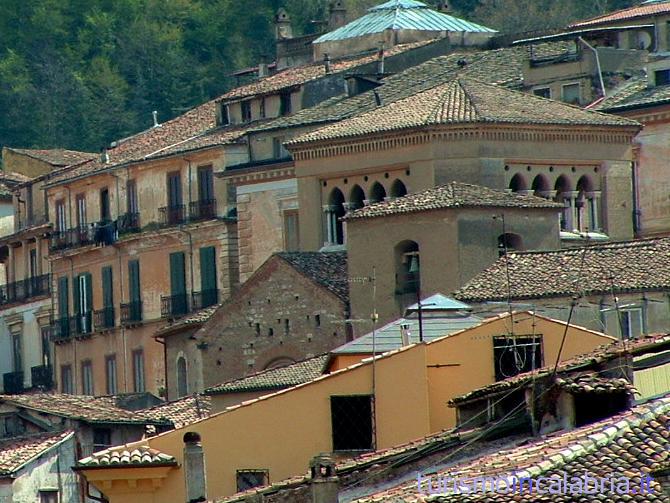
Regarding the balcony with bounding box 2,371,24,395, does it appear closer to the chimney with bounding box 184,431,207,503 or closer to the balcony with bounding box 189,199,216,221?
the balcony with bounding box 189,199,216,221

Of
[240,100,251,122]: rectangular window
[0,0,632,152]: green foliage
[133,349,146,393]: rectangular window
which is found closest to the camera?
[133,349,146,393]: rectangular window

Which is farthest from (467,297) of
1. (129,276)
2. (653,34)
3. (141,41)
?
(141,41)

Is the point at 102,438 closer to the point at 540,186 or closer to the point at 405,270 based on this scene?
the point at 405,270

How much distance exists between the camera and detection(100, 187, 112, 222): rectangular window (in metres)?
97.0

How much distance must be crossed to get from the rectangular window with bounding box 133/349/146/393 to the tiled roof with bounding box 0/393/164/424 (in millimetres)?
14690

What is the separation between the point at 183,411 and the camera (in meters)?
72.1

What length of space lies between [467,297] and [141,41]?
79615mm

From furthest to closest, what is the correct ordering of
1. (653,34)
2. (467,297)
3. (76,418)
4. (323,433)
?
(653,34) → (76,418) → (467,297) → (323,433)

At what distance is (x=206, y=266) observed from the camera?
92.1m

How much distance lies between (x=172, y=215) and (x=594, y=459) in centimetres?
5545

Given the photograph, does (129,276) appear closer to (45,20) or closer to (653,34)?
(653,34)

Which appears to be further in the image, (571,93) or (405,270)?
(571,93)

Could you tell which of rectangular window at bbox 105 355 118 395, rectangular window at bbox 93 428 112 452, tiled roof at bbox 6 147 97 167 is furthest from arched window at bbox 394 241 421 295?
tiled roof at bbox 6 147 97 167

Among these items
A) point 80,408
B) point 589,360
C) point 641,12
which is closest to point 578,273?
point 80,408
